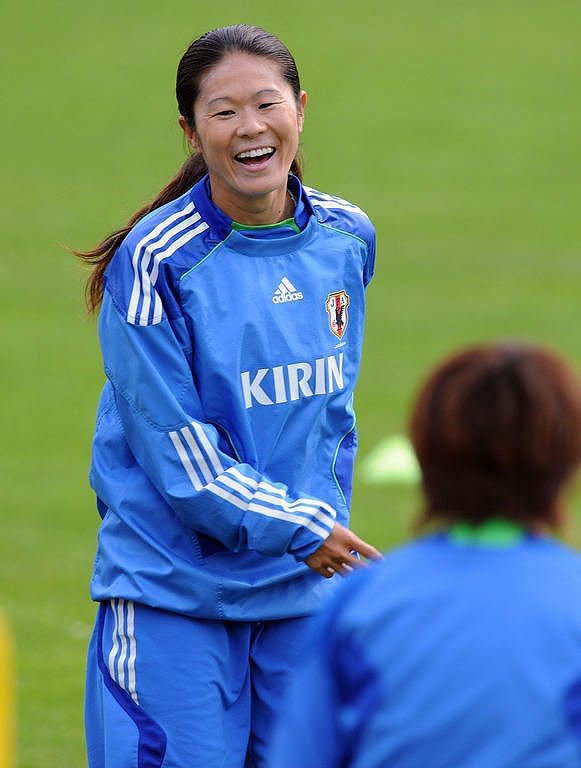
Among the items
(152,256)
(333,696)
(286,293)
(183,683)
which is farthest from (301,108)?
(333,696)

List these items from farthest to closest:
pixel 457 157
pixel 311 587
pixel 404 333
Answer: pixel 457 157 < pixel 404 333 < pixel 311 587

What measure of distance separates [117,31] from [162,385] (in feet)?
82.9

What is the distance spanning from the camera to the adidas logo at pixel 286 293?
4027mm

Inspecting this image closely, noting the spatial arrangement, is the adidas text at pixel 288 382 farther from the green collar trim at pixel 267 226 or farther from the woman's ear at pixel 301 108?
the woman's ear at pixel 301 108

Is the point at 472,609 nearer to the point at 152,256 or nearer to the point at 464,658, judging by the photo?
the point at 464,658

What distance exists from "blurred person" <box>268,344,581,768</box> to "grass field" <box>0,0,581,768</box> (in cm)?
371

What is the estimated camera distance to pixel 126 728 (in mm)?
3922

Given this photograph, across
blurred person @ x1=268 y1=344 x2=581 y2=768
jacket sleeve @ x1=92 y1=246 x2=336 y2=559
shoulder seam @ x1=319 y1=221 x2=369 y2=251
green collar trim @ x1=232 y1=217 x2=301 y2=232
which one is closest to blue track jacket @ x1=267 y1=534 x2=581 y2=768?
blurred person @ x1=268 y1=344 x2=581 y2=768

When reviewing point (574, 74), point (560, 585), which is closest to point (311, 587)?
point (560, 585)

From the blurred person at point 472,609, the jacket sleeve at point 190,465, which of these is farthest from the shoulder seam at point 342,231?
the blurred person at point 472,609

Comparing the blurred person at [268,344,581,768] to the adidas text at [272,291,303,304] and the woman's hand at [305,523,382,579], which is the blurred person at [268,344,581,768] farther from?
the adidas text at [272,291,303,304]

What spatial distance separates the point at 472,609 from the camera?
2621 millimetres

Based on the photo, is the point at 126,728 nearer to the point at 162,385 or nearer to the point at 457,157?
the point at 162,385

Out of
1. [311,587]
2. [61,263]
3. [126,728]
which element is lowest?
[61,263]
